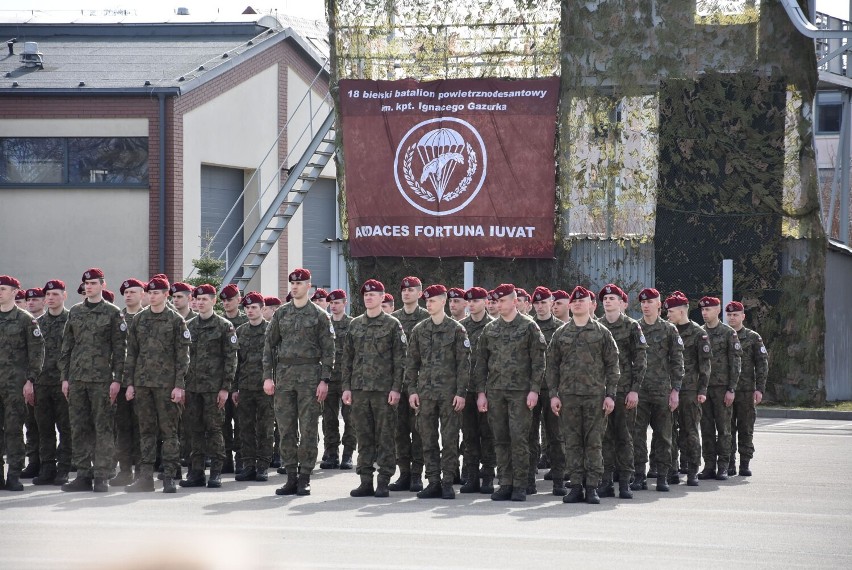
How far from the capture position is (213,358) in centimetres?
1471

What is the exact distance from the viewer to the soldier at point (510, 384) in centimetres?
1348

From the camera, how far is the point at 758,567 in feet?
32.3

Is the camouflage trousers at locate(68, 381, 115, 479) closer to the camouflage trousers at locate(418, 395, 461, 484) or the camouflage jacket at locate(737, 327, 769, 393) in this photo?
the camouflage trousers at locate(418, 395, 461, 484)

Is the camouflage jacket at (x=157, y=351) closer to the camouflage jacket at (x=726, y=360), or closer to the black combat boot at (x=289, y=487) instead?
the black combat boot at (x=289, y=487)

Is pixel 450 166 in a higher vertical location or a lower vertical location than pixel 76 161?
lower

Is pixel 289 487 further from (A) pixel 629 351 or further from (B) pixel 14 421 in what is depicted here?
(A) pixel 629 351

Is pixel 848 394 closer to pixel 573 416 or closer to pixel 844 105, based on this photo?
pixel 844 105

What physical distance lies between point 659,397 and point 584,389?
5.33 ft

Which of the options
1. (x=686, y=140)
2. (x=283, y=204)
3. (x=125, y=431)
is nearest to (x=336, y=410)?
(x=125, y=431)

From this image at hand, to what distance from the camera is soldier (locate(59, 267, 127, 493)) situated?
13.9m

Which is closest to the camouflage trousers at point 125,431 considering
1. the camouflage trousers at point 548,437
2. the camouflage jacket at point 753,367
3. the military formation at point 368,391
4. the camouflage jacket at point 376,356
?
the military formation at point 368,391

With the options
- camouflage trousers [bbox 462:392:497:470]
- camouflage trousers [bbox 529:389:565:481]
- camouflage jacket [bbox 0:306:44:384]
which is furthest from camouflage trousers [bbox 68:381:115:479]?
camouflage trousers [bbox 529:389:565:481]

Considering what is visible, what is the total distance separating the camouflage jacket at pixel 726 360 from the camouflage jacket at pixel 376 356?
161 inches

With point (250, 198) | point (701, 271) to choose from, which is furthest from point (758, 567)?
point (250, 198)
